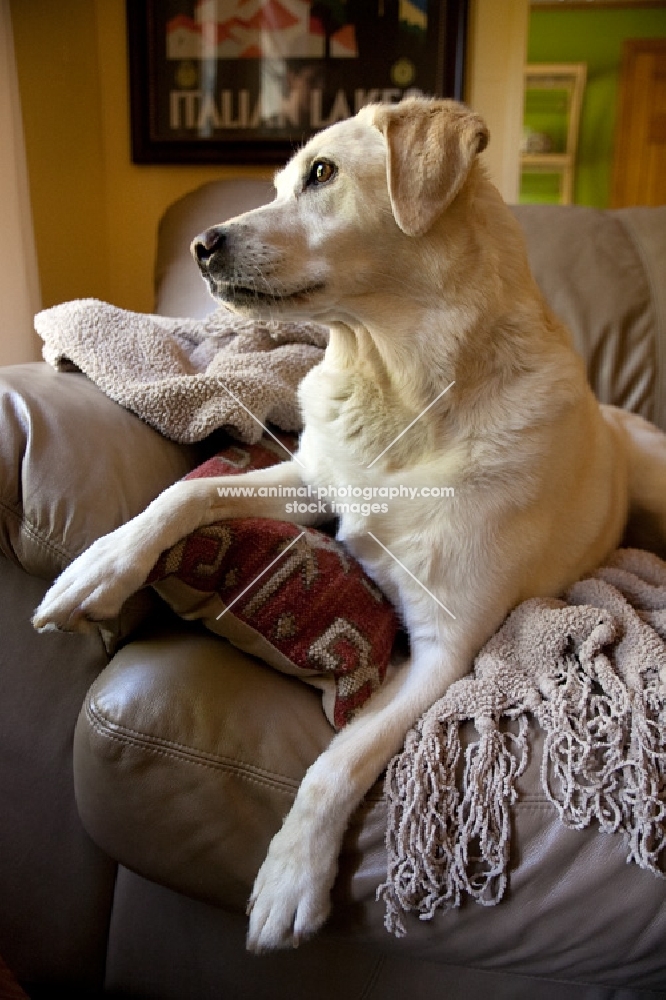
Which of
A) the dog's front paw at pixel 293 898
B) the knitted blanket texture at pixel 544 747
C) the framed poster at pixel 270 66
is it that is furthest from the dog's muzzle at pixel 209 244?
the framed poster at pixel 270 66

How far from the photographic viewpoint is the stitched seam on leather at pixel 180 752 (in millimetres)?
765

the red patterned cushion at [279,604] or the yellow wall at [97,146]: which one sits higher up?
the yellow wall at [97,146]

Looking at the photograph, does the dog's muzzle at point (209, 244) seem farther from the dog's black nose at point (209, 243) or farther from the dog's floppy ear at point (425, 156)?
the dog's floppy ear at point (425, 156)

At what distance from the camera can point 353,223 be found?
0.90m

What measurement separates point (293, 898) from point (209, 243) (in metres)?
0.74

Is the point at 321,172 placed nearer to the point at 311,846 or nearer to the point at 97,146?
the point at 311,846

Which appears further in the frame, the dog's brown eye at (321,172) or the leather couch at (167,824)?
the dog's brown eye at (321,172)

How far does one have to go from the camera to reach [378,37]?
6.54 feet

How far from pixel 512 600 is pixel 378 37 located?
1.73m

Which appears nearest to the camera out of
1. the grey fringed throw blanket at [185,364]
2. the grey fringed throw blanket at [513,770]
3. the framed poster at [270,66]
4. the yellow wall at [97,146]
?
the grey fringed throw blanket at [513,770]

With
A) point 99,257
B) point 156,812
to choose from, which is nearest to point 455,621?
point 156,812

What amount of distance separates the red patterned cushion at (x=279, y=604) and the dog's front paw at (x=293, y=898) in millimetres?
151

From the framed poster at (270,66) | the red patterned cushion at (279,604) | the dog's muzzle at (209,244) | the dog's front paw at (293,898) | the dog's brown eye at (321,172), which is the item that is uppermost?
the framed poster at (270,66)

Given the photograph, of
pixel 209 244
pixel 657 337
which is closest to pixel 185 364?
pixel 209 244
